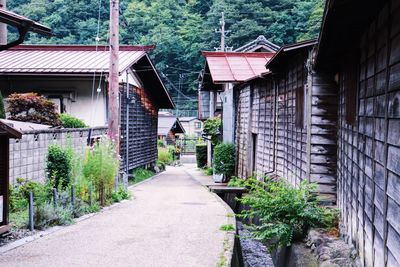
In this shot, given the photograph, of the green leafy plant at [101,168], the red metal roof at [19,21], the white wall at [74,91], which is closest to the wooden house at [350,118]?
the red metal roof at [19,21]

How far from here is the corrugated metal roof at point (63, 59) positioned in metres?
18.4

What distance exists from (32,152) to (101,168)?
1.79 meters

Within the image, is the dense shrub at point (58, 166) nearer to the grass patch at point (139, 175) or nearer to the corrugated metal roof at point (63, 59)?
the corrugated metal roof at point (63, 59)

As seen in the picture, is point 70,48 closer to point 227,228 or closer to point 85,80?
point 85,80

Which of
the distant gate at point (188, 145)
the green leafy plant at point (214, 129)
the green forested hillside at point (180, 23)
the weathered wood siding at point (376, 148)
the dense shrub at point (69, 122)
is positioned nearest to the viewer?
the weathered wood siding at point (376, 148)

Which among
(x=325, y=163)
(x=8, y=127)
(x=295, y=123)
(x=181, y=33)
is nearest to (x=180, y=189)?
(x=295, y=123)

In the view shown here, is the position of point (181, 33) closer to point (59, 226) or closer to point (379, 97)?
point (59, 226)

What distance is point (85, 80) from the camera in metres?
18.7

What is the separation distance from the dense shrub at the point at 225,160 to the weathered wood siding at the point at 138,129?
4.06 metres

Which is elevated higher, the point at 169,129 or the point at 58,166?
the point at 58,166

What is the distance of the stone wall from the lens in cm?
1066

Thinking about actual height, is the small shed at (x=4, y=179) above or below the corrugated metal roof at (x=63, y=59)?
below

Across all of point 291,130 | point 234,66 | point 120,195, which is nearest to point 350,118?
point 291,130

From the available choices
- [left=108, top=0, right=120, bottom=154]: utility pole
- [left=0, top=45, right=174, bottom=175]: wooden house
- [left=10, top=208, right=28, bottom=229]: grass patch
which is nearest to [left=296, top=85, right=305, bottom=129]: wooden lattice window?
[left=10, top=208, right=28, bottom=229]: grass patch
